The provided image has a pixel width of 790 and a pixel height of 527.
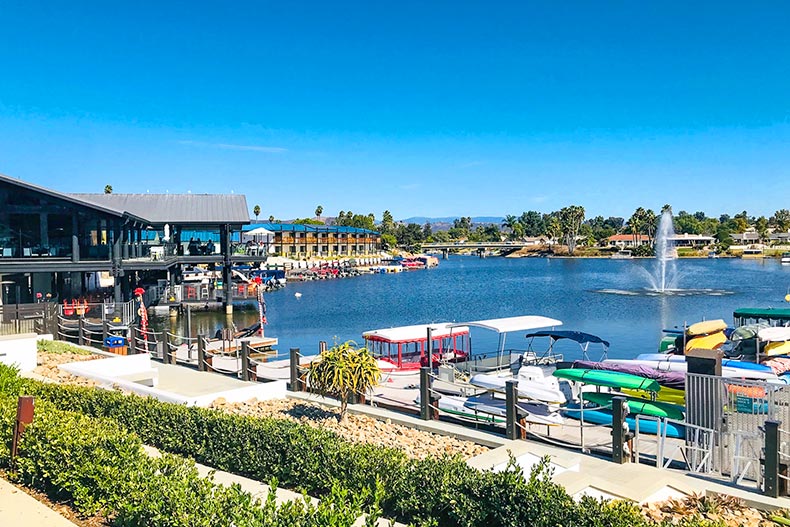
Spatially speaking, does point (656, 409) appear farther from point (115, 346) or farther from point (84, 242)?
point (84, 242)

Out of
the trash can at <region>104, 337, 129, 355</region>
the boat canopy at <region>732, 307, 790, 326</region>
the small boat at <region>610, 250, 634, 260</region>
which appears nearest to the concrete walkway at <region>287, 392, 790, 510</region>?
the trash can at <region>104, 337, 129, 355</region>

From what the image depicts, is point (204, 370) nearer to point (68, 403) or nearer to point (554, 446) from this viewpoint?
point (68, 403)

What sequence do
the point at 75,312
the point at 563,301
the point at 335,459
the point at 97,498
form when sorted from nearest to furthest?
the point at 97,498
the point at 335,459
the point at 75,312
the point at 563,301

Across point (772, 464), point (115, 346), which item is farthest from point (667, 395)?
point (115, 346)

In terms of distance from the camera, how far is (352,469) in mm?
8492

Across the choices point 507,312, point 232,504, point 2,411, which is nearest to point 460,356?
point 2,411

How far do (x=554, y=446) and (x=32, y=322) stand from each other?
21428mm

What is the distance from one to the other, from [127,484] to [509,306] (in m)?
53.2

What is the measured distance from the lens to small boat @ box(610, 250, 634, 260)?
15924 centimetres

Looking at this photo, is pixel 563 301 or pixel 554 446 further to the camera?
pixel 563 301

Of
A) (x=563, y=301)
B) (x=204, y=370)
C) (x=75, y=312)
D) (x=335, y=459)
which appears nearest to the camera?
(x=335, y=459)

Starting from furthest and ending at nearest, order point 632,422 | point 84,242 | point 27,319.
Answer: point 84,242, point 27,319, point 632,422

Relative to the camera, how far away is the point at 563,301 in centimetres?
6206

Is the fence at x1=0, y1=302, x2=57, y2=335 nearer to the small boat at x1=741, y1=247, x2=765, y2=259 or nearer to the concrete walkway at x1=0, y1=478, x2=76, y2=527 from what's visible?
the concrete walkway at x1=0, y1=478, x2=76, y2=527
